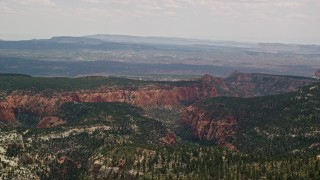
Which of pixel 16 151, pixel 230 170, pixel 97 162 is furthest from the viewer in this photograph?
pixel 16 151

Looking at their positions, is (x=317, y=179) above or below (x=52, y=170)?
above

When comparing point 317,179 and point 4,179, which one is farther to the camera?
point 4,179

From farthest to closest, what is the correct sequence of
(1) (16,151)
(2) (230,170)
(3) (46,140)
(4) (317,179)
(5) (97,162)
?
(3) (46,140), (1) (16,151), (5) (97,162), (2) (230,170), (4) (317,179)

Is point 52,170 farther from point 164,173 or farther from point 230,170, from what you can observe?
point 230,170

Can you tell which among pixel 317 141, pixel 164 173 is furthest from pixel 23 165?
pixel 317 141

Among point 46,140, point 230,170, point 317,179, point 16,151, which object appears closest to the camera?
point 317,179

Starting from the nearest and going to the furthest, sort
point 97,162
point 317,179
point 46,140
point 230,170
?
point 317,179, point 230,170, point 97,162, point 46,140

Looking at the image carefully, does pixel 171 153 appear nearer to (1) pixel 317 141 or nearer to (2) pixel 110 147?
(2) pixel 110 147

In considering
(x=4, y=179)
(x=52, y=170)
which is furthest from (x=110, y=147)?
(x=4, y=179)

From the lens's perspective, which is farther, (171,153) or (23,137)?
(23,137)
